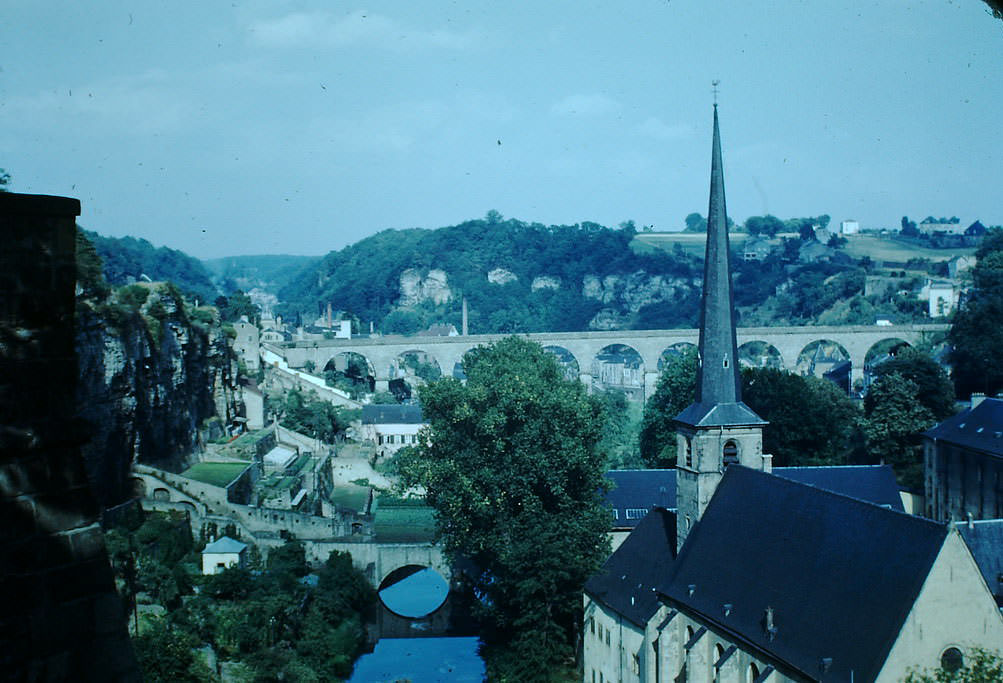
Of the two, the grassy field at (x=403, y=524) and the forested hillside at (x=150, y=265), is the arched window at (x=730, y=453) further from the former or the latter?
the forested hillside at (x=150, y=265)

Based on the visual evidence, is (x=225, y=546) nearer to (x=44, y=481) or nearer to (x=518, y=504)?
(x=518, y=504)

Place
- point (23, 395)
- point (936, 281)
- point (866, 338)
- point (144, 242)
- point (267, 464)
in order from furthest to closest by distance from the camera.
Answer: point (144, 242) → point (936, 281) → point (866, 338) → point (267, 464) → point (23, 395)

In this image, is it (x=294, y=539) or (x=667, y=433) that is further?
(x=667, y=433)

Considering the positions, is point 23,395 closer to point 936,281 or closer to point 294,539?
point 294,539

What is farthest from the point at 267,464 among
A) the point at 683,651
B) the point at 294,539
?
the point at 683,651

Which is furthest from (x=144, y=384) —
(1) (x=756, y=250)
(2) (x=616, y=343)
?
(1) (x=756, y=250)

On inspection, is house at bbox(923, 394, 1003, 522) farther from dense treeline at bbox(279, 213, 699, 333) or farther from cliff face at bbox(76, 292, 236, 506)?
dense treeline at bbox(279, 213, 699, 333)

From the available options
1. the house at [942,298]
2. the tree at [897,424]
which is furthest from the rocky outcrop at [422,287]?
the tree at [897,424]
